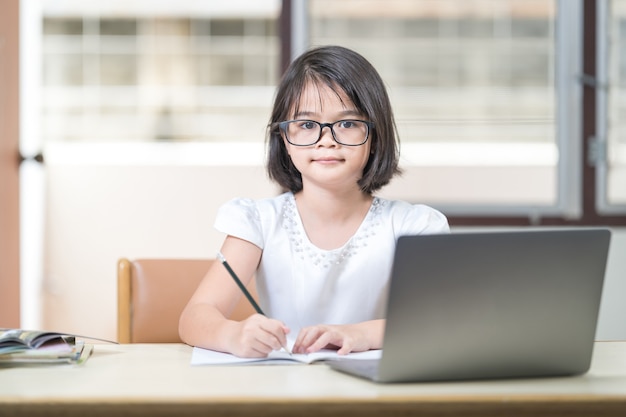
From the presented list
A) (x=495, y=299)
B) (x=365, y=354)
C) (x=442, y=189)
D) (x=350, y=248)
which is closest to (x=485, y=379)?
(x=495, y=299)

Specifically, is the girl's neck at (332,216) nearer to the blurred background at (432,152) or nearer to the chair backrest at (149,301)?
the chair backrest at (149,301)

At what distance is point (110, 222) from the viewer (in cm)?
385

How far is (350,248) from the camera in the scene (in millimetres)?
1594

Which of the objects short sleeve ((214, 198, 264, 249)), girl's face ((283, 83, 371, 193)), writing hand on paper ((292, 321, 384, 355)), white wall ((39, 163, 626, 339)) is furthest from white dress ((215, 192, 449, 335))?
white wall ((39, 163, 626, 339))

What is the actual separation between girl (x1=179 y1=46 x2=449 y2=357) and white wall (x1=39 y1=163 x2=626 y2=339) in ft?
7.06

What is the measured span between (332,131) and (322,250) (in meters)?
0.24

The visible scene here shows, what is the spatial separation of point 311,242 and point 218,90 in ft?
11.3

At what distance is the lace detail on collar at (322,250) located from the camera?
1.59m

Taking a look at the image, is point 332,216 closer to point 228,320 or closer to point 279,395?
point 228,320

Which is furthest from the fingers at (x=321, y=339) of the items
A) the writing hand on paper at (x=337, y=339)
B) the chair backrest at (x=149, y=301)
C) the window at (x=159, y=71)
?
the window at (x=159, y=71)

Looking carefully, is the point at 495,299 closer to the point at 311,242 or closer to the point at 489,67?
the point at 311,242

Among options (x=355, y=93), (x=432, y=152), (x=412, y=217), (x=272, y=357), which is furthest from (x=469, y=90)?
(x=272, y=357)

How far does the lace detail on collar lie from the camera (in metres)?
1.59

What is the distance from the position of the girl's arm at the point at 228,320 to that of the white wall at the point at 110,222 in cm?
220
